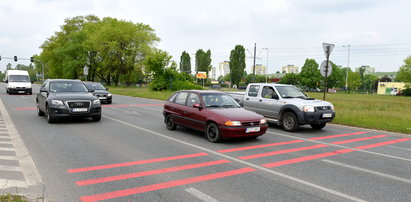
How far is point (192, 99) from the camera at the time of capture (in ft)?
29.3

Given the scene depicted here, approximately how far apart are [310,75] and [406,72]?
24.1m

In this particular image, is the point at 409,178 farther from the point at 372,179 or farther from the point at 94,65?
the point at 94,65

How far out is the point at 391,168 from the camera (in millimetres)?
5891

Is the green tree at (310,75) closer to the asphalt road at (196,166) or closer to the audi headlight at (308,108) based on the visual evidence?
the audi headlight at (308,108)

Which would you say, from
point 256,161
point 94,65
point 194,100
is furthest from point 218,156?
point 94,65

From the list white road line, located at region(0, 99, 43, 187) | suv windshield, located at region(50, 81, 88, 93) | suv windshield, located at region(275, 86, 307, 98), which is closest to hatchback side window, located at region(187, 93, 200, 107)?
suv windshield, located at region(275, 86, 307, 98)

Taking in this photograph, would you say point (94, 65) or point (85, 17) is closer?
point (94, 65)

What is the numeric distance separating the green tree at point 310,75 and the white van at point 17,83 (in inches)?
2722

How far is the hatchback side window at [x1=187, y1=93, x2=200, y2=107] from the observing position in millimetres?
8762

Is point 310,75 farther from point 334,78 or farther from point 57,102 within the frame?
point 57,102

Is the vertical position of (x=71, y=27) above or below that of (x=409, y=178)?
above

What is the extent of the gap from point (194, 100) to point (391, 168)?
5252mm

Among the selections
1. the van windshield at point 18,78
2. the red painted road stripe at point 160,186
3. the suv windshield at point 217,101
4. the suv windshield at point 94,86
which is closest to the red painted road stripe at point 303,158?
the red painted road stripe at point 160,186

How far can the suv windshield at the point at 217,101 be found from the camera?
8570 millimetres
